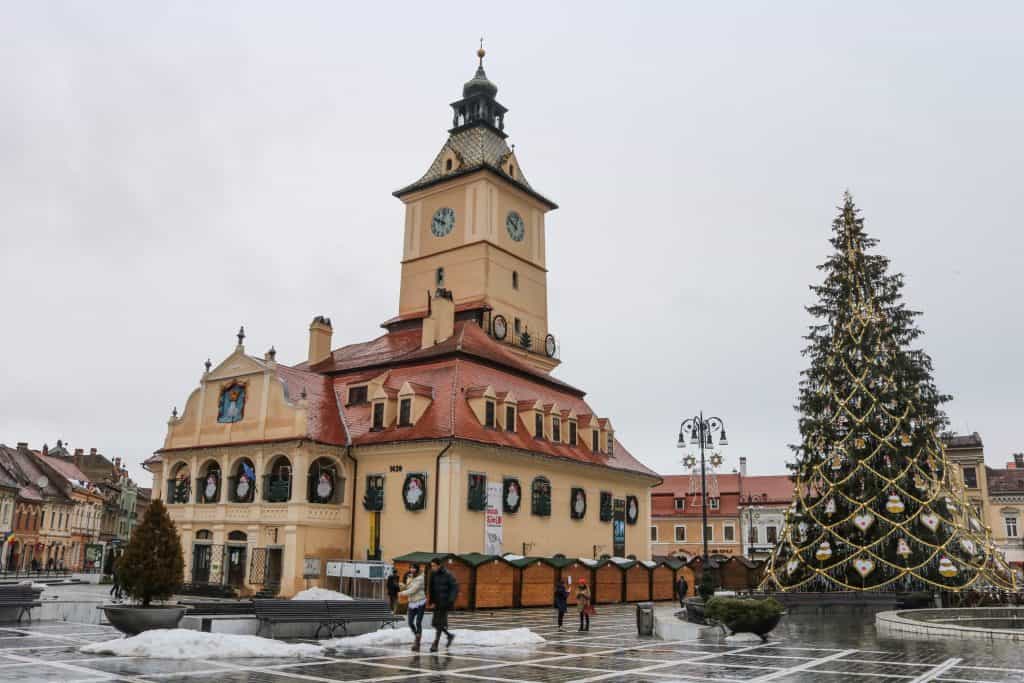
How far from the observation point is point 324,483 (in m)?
39.7

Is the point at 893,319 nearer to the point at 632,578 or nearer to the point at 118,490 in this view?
the point at 632,578

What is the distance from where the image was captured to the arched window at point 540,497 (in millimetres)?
41344

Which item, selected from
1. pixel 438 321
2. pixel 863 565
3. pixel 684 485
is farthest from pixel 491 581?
pixel 684 485

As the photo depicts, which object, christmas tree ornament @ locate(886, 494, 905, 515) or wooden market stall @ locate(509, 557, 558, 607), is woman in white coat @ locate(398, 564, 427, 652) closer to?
wooden market stall @ locate(509, 557, 558, 607)

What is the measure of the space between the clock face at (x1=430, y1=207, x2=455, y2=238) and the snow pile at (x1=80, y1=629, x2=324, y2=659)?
38.6m

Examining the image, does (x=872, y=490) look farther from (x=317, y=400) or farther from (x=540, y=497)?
(x=317, y=400)

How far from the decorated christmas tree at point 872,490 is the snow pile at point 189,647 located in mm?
20280

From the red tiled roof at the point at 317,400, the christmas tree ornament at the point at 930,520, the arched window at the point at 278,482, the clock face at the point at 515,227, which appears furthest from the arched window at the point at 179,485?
the christmas tree ornament at the point at 930,520

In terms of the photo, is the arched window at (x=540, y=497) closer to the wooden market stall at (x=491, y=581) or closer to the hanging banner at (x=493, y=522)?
the hanging banner at (x=493, y=522)

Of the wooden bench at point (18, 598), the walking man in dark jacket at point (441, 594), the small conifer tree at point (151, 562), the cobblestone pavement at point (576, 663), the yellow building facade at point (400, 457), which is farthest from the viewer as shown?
the yellow building facade at point (400, 457)

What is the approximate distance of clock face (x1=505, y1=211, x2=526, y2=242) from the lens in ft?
183

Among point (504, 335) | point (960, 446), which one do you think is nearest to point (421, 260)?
point (504, 335)

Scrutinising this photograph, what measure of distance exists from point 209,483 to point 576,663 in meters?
28.9

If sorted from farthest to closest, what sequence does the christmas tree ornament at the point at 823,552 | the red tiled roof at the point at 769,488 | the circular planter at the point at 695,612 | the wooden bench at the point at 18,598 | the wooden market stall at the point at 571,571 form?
the red tiled roof at the point at 769,488
the wooden market stall at the point at 571,571
the christmas tree ornament at the point at 823,552
the circular planter at the point at 695,612
the wooden bench at the point at 18,598
